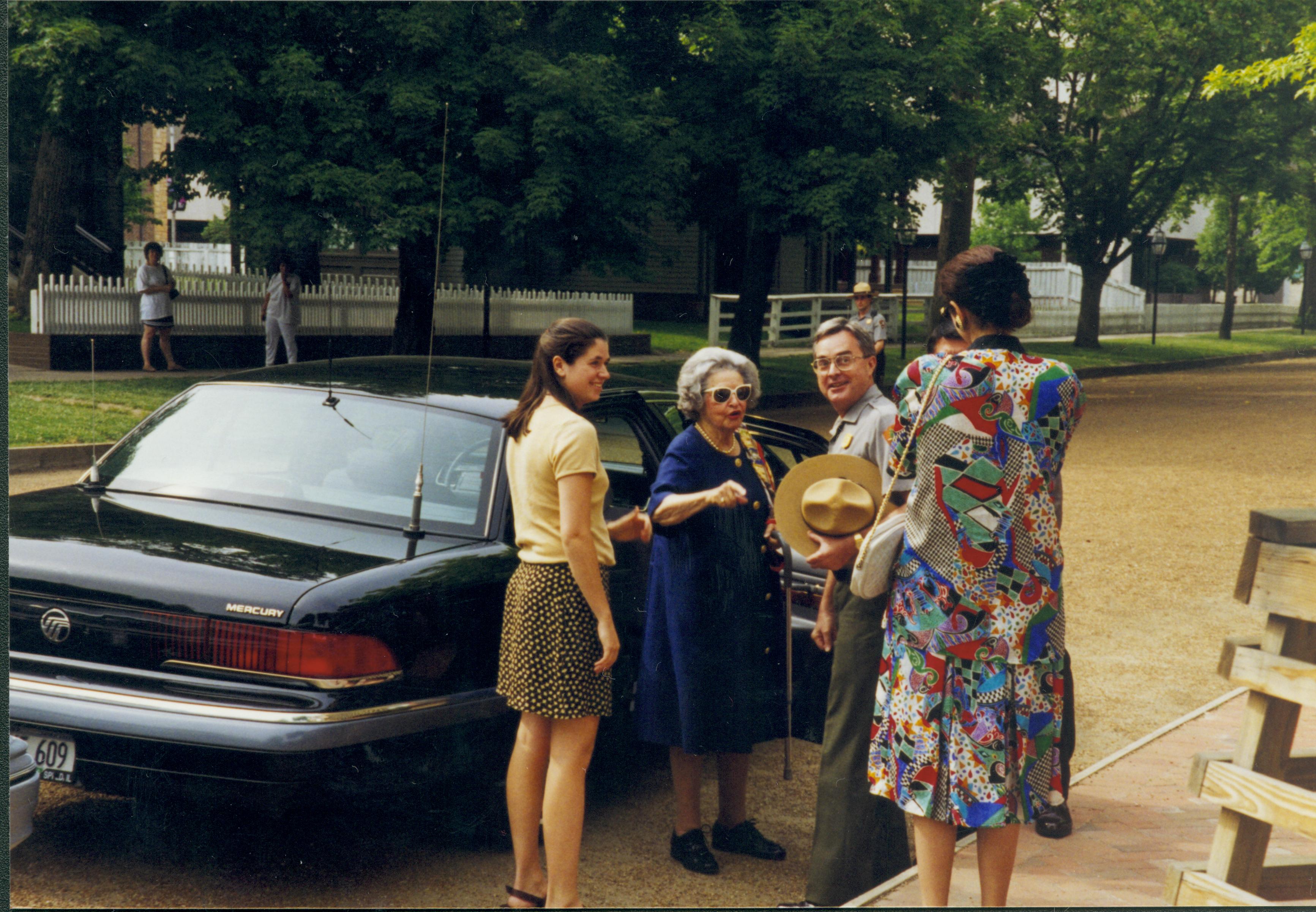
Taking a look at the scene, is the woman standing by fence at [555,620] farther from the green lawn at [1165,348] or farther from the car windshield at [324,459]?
the green lawn at [1165,348]

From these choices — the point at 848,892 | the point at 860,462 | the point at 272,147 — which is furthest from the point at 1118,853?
the point at 272,147

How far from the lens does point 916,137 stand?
2052 centimetres

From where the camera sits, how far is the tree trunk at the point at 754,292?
2177cm

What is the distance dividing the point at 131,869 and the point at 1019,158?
33.0 m

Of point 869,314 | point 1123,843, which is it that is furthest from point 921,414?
point 869,314

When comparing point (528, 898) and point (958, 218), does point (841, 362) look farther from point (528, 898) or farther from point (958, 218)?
point (958, 218)

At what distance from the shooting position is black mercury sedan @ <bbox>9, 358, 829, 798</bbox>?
3.57 m

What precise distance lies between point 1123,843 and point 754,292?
18.2 meters

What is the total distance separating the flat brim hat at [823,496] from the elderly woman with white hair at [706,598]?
34 cm

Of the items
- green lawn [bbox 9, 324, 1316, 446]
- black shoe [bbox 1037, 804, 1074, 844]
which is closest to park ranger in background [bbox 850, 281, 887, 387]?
green lawn [bbox 9, 324, 1316, 446]

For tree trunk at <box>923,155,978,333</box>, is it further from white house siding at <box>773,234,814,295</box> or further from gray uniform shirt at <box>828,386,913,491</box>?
gray uniform shirt at <box>828,386,913,491</box>

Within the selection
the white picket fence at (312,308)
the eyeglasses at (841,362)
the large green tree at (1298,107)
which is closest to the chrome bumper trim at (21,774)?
the eyeglasses at (841,362)

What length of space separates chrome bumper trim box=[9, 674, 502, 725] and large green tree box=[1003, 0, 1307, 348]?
2802cm

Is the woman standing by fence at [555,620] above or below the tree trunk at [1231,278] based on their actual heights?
below
